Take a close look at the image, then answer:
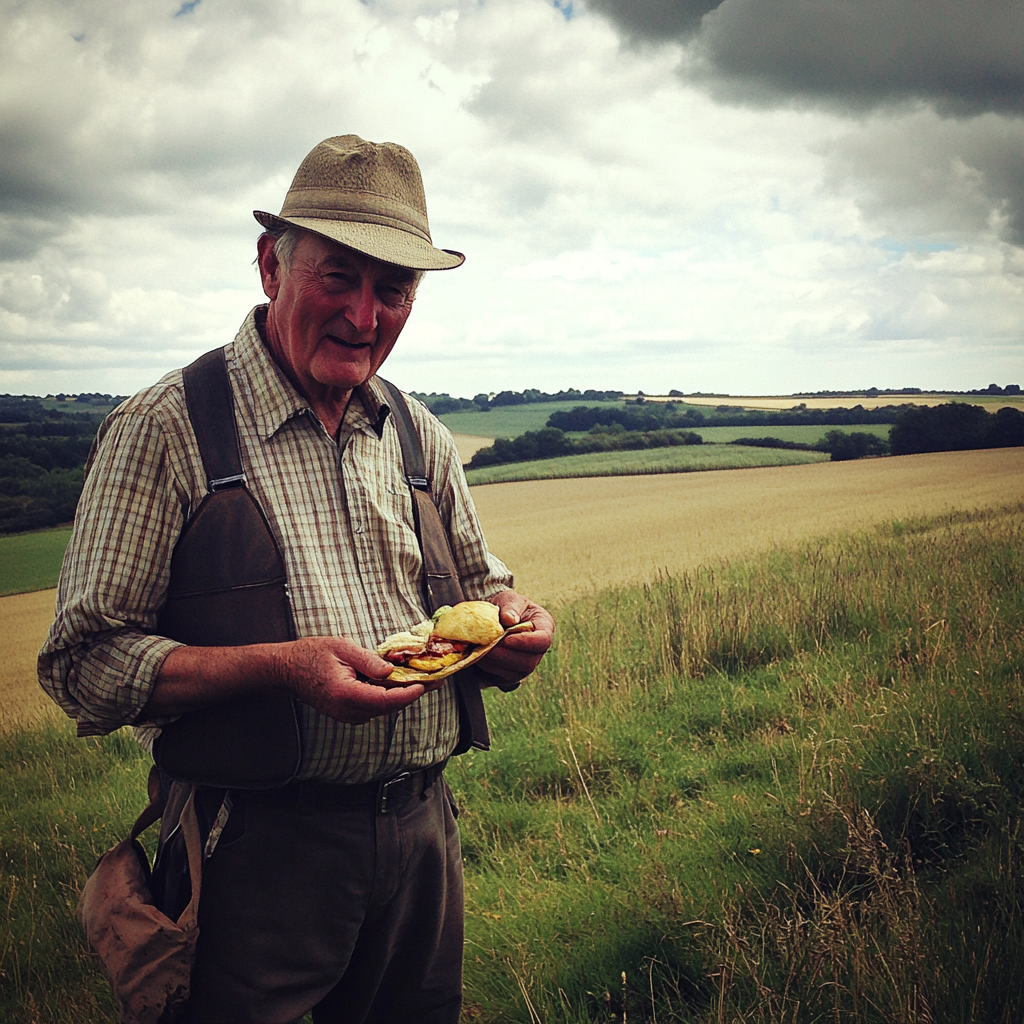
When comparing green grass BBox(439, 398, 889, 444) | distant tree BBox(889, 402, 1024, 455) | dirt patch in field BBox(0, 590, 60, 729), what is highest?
green grass BBox(439, 398, 889, 444)

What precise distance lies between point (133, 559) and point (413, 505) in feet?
2.62

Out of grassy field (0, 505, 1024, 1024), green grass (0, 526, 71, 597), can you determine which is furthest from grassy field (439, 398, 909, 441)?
grassy field (0, 505, 1024, 1024)

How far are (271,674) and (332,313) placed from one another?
984mm

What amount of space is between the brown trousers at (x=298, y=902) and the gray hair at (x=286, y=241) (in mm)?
1443

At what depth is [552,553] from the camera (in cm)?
2033

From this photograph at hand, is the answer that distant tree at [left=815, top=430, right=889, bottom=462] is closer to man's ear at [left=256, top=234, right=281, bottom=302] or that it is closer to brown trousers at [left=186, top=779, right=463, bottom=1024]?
man's ear at [left=256, top=234, right=281, bottom=302]

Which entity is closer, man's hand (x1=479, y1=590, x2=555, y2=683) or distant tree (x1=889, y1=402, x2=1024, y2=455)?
man's hand (x1=479, y1=590, x2=555, y2=683)

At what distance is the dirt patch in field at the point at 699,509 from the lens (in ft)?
52.7

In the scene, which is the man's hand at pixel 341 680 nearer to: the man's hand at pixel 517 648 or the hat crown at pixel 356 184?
the man's hand at pixel 517 648

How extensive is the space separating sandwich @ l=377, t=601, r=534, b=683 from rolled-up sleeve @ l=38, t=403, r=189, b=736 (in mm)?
537

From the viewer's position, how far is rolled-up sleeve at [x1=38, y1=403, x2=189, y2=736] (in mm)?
1770

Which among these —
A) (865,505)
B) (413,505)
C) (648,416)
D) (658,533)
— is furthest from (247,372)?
(648,416)

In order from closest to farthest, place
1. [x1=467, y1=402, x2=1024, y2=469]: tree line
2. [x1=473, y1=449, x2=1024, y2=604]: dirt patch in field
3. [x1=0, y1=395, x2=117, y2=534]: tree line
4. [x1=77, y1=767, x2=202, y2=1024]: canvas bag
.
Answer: [x1=77, y1=767, x2=202, y2=1024]: canvas bag → [x1=473, y1=449, x2=1024, y2=604]: dirt patch in field → [x1=0, y1=395, x2=117, y2=534]: tree line → [x1=467, y1=402, x2=1024, y2=469]: tree line

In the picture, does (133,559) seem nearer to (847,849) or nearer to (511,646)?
(511,646)
